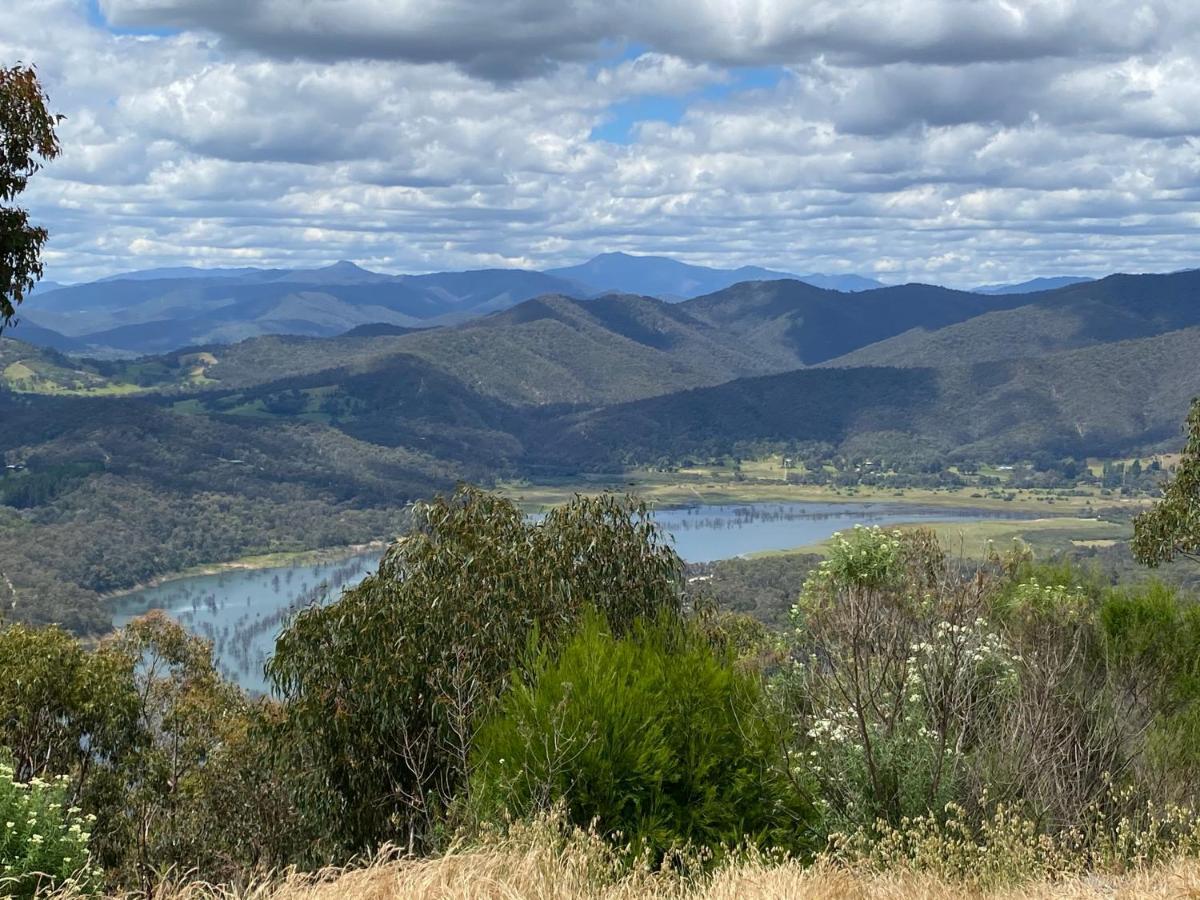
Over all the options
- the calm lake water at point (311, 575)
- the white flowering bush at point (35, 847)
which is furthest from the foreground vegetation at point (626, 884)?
the calm lake water at point (311, 575)

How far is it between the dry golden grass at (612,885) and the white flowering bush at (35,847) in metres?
0.95

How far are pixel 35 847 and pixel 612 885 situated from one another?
3225 millimetres

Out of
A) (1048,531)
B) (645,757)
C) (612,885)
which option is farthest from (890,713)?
(1048,531)

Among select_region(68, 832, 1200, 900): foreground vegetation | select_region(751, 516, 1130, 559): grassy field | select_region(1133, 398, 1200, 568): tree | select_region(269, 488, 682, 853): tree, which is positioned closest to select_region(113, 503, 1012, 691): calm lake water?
select_region(751, 516, 1130, 559): grassy field

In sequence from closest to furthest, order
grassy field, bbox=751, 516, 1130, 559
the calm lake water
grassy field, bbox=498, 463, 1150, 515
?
the calm lake water < grassy field, bbox=751, 516, 1130, 559 < grassy field, bbox=498, 463, 1150, 515

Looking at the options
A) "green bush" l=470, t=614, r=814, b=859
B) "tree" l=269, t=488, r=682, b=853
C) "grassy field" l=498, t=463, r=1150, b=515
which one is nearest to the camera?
"green bush" l=470, t=614, r=814, b=859

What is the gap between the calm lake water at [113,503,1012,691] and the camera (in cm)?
9119

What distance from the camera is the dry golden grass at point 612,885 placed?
6.01m

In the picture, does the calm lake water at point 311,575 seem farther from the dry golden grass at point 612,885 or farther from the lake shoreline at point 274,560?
the dry golden grass at point 612,885

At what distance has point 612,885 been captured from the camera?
256 inches

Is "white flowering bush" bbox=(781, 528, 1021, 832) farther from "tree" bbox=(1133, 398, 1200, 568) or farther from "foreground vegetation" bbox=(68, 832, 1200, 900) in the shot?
"tree" bbox=(1133, 398, 1200, 568)

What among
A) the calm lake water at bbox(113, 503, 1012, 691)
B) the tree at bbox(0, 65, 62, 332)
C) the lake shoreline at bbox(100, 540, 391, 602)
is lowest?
the lake shoreline at bbox(100, 540, 391, 602)

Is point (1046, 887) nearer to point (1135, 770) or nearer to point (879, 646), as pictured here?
point (879, 646)

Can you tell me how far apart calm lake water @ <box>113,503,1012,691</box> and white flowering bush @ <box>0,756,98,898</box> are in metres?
64.7
